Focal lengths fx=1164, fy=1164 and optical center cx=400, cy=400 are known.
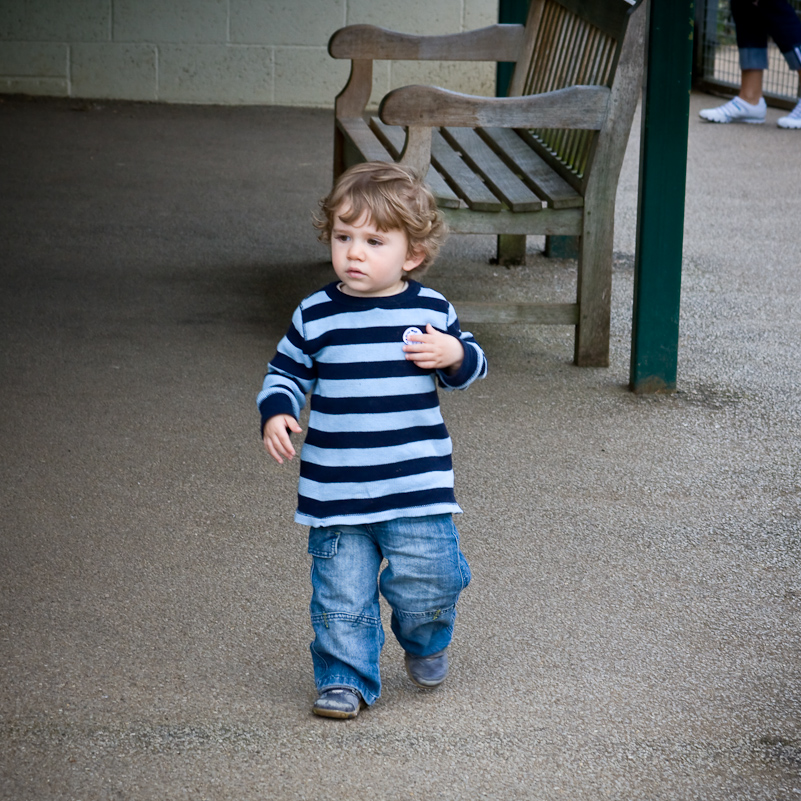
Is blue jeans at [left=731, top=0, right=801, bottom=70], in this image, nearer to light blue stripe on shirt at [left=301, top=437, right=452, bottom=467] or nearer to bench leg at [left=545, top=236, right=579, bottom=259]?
bench leg at [left=545, top=236, right=579, bottom=259]

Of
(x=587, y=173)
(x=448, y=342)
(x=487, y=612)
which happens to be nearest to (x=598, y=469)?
(x=487, y=612)

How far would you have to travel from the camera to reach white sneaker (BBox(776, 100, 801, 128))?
10023mm

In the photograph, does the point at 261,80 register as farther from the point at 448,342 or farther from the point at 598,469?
the point at 448,342

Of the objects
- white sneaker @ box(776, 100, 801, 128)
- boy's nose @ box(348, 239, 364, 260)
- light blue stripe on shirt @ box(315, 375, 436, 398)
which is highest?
boy's nose @ box(348, 239, 364, 260)

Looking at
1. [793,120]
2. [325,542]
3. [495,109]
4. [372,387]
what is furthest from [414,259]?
[793,120]

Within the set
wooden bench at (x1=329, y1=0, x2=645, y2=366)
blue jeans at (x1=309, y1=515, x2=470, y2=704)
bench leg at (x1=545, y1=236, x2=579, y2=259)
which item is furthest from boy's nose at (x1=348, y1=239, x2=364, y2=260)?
bench leg at (x1=545, y1=236, x2=579, y2=259)

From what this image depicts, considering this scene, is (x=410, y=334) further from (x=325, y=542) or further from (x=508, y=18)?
(x=508, y=18)

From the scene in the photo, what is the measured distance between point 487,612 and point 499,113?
191 cm

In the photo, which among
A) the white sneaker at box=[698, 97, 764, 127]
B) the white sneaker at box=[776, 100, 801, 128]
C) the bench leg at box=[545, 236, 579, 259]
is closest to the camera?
the bench leg at box=[545, 236, 579, 259]

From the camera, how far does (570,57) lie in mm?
4902

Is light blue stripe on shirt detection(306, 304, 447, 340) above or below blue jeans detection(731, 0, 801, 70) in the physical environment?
below

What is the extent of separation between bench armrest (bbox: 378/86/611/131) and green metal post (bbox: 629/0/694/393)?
19cm

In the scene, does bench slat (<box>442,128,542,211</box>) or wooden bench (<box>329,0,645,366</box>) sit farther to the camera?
bench slat (<box>442,128,542,211</box>)

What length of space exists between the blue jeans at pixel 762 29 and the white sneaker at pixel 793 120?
396 mm
